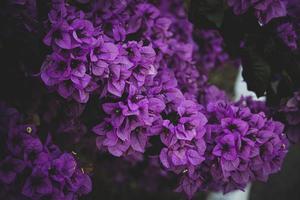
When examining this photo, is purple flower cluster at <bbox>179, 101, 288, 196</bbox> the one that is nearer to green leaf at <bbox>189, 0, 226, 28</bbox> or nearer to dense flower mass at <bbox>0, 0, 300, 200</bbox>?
dense flower mass at <bbox>0, 0, 300, 200</bbox>

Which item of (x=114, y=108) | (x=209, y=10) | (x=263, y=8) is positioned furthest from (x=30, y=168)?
(x=263, y=8)

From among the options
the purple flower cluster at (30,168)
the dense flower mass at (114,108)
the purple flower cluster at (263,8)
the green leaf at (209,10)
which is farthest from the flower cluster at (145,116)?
the purple flower cluster at (263,8)

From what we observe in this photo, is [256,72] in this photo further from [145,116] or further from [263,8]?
[145,116]

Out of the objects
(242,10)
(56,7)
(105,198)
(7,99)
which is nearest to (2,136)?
(7,99)

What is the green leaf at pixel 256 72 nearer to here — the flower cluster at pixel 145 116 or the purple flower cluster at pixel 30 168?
the flower cluster at pixel 145 116

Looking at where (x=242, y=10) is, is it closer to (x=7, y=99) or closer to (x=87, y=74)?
(x=87, y=74)
